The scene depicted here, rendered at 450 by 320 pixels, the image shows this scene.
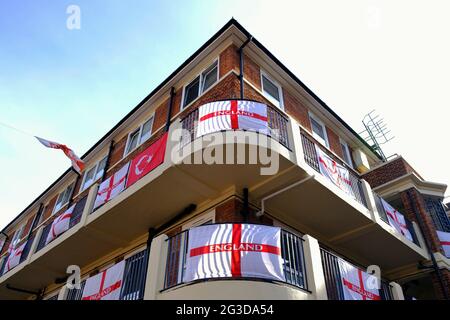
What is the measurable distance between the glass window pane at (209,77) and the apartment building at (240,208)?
0.16ft

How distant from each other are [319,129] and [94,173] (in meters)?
9.63

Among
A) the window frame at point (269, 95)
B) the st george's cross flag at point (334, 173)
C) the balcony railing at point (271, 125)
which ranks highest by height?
the window frame at point (269, 95)

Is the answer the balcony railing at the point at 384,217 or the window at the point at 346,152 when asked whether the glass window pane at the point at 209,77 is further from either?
the window at the point at 346,152

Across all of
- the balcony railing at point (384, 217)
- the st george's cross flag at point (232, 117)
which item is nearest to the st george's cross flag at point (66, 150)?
the st george's cross flag at point (232, 117)

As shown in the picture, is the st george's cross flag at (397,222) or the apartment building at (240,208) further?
the st george's cross flag at (397,222)

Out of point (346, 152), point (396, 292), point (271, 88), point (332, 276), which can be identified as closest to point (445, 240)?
point (396, 292)

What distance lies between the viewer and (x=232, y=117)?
7.81 m

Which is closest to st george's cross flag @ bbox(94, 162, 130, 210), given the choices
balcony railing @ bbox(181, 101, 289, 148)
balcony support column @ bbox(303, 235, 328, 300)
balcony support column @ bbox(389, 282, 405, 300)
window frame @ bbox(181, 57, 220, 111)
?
balcony railing @ bbox(181, 101, 289, 148)

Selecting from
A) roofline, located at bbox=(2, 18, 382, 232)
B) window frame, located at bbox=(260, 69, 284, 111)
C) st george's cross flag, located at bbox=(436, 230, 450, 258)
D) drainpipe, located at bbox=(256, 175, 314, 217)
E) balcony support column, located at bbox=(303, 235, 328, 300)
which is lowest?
balcony support column, located at bbox=(303, 235, 328, 300)

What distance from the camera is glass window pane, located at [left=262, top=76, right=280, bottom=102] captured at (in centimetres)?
1151

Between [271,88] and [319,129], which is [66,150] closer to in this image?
[271,88]

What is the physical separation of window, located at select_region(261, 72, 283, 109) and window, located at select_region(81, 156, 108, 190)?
7524 mm

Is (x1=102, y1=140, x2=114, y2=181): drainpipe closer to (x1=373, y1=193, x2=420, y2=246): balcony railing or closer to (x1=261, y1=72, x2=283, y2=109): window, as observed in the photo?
(x1=261, y1=72, x2=283, y2=109): window

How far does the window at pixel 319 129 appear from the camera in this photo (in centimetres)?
1283
